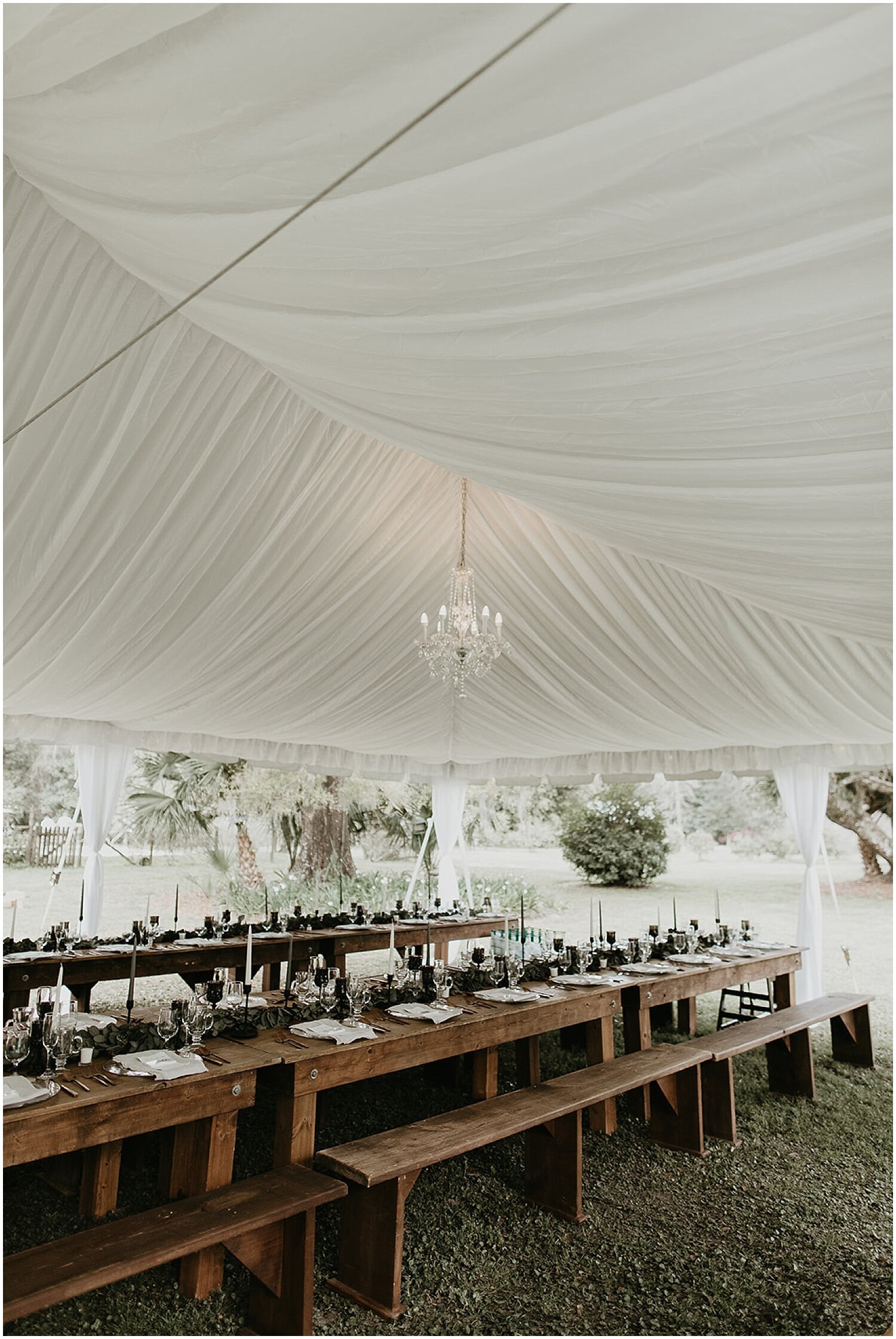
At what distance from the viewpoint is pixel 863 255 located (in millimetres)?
1396

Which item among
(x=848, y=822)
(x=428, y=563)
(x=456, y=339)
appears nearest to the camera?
(x=456, y=339)

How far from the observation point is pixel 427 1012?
3.93 meters

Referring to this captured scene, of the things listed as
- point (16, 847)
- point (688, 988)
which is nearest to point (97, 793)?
point (688, 988)

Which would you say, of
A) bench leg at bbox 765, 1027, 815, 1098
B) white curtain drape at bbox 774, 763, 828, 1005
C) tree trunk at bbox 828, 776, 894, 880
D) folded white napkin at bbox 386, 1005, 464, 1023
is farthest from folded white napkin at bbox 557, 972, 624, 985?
tree trunk at bbox 828, 776, 894, 880

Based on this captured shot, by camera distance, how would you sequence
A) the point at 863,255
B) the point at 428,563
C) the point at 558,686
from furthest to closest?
the point at 558,686, the point at 428,563, the point at 863,255

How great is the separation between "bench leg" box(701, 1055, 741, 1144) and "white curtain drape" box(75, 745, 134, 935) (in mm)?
5670

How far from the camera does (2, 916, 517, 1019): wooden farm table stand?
525 cm

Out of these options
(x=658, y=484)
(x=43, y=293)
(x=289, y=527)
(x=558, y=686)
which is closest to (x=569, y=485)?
(x=658, y=484)

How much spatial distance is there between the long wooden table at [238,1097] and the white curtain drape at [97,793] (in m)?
4.40

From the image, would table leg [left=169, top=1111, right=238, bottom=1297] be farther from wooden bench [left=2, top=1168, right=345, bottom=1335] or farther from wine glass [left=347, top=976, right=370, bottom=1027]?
wine glass [left=347, top=976, right=370, bottom=1027]

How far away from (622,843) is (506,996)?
40.9 feet

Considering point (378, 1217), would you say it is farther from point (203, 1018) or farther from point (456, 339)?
point (456, 339)

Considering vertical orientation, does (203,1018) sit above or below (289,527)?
below

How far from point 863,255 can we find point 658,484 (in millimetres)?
1078
